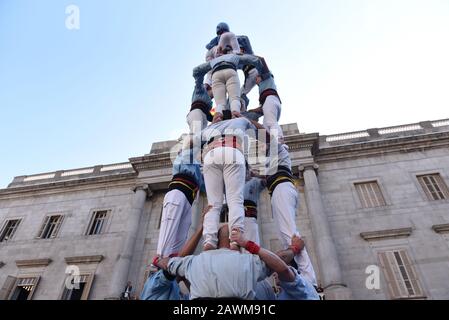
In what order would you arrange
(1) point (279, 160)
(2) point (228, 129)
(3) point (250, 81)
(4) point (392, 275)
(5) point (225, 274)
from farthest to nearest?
(4) point (392, 275), (3) point (250, 81), (1) point (279, 160), (2) point (228, 129), (5) point (225, 274)

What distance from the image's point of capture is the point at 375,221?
16.8 m

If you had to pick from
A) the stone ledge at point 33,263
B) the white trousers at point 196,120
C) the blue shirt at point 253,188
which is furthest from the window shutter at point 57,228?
the blue shirt at point 253,188

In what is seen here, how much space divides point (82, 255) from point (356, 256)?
16.1 m

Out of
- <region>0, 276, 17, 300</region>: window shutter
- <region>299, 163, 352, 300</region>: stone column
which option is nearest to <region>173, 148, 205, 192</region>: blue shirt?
<region>299, 163, 352, 300</region>: stone column

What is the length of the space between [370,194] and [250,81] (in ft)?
48.4

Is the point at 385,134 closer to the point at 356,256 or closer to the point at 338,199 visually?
the point at 338,199

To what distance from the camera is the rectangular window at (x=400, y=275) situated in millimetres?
14094

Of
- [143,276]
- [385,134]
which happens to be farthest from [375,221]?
[143,276]

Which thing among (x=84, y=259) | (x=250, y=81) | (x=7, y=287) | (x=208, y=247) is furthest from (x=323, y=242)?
(x=7, y=287)

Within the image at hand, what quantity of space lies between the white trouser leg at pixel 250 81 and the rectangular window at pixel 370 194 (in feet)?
46.4

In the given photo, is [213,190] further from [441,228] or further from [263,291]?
[441,228]

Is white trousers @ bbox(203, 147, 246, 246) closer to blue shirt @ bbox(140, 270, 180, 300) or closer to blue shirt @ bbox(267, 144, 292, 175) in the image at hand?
blue shirt @ bbox(140, 270, 180, 300)

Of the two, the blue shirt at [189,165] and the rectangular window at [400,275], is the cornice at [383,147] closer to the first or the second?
the rectangular window at [400,275]

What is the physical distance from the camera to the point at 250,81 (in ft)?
20.9
